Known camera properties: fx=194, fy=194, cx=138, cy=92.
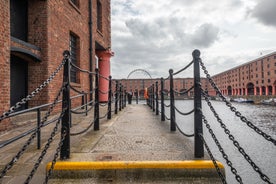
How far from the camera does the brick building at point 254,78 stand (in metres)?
49.9

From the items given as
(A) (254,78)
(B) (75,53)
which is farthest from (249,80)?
(B) (75,53)

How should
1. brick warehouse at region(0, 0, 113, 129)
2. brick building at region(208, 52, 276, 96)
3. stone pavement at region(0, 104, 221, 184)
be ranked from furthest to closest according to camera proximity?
brick building at region(208, 52, 276, 96) → brick warehouse at region(0, 0, 113, 129) → stone pavement at region(0, 104, 221, 184)

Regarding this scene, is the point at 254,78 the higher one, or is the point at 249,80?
the point at 254,78

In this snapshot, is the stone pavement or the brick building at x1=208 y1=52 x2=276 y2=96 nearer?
the stone pavement

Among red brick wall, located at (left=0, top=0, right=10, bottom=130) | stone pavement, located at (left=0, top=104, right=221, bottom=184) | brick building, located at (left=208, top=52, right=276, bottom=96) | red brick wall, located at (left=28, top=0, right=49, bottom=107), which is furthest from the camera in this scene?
brick building, located at (left=208, top=52, right=276, bottom=96)

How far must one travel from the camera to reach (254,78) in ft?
189

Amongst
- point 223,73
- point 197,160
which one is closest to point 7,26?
point 197,160

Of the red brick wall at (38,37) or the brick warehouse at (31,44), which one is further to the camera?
the red brick wall at (38,37)

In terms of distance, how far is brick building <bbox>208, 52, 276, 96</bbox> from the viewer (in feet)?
164

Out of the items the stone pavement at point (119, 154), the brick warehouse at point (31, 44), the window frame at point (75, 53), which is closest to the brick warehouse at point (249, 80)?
the window frame at point (75, 53)

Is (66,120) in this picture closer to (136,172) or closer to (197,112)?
(136,172)

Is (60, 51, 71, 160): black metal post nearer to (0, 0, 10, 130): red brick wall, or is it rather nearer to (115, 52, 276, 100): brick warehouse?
(0, 0, 10, 130): red brick wall

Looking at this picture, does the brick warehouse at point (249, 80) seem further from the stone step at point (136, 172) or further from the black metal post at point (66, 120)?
the stone step at point (136, 172)

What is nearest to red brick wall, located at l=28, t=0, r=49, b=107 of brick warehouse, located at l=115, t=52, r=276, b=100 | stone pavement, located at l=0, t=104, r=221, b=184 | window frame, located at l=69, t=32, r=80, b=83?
window frame, located at l=69, t=32, r=80, b=83
